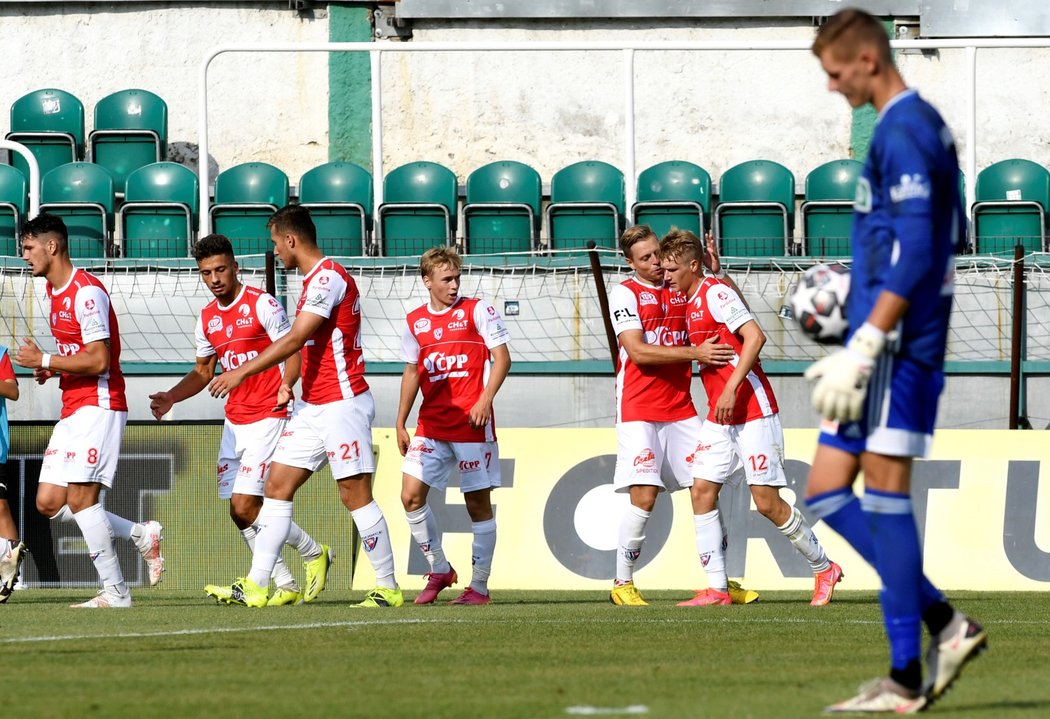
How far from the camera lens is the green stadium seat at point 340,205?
15.3 metres

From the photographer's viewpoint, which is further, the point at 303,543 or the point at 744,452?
the point at 303,543

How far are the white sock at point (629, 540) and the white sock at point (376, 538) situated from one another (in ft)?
4.55

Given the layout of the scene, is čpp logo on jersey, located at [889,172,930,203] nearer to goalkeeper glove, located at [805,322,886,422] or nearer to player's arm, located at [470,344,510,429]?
goalkeeper glove, located at [805,322,886,422]

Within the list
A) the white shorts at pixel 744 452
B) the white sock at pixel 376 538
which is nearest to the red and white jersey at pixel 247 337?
the white sock at pixel 376 538

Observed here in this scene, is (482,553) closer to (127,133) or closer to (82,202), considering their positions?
(82,202)

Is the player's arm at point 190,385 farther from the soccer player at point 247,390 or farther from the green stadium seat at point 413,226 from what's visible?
the green stadium seat at point 413,226

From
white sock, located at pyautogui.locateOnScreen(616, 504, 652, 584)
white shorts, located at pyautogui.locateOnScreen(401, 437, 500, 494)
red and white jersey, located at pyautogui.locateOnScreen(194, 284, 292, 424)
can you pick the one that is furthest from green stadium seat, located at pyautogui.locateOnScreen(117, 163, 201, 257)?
white sock, located at pyautogui.locateOnScreen(616, 504, 652, 584)

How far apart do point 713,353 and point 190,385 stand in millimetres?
3327

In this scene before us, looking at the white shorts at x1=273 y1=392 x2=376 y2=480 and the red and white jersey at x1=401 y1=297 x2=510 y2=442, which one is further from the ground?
the red and white jersey at x1=401 y1=297 x2=510 y2=442

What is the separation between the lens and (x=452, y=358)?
10164 millimetres

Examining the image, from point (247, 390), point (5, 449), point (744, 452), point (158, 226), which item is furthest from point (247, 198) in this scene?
point (744, 452)

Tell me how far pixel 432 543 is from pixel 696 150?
10.1 meters

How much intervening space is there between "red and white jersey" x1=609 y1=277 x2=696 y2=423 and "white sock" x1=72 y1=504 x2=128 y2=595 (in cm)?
314

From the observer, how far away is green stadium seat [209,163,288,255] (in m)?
15.4
